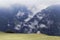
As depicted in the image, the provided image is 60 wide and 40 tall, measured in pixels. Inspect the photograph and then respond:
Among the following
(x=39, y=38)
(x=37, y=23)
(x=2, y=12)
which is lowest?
(x=39, y=38)

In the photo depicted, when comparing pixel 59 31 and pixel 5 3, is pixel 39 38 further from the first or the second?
pixel 5 3

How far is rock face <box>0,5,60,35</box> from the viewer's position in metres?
3.03

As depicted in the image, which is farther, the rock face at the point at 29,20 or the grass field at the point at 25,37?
the rock face at the point at 29,20

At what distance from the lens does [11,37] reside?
2.88 metres

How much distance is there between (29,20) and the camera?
3.05 metres

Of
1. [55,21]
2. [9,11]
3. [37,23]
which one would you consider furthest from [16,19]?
[55,21]

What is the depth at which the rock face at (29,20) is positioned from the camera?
3.03m

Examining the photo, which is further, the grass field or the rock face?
the rock face

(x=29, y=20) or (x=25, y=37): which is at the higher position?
(x=29, y=20)

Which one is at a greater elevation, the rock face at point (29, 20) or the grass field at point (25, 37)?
the rock face at point (29, 20)

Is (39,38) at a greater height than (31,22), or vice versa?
(31,22)

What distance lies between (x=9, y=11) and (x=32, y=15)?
438 millimetres

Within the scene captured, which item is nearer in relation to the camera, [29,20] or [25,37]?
[25,37]

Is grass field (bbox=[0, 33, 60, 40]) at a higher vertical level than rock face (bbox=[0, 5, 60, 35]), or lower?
lower
